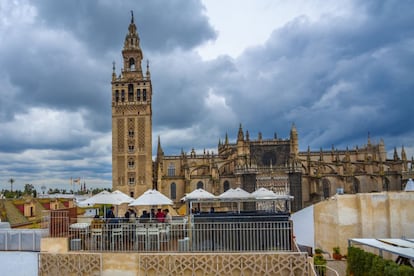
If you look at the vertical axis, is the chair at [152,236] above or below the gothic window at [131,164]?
below

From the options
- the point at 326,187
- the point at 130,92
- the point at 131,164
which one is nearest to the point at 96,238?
the point at 131,164

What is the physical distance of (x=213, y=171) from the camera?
174ft

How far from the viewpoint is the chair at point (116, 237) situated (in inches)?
534

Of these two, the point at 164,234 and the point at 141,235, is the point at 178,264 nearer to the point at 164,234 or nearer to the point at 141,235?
the point at 164,234

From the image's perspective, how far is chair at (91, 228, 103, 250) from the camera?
13.8 m

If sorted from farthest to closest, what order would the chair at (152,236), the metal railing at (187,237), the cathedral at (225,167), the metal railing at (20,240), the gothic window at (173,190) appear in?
the gothic window at (173,190) → the cathedral at (225,167) → the metal railing at (20,240) → the chair at (152,236) → the metal railing at (187,237)

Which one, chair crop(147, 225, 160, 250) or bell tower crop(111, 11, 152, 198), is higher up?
bell tower crop(111, 11, 152, 198)

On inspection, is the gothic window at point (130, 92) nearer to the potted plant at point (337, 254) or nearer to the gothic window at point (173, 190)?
the gothic window at point (173, 190)

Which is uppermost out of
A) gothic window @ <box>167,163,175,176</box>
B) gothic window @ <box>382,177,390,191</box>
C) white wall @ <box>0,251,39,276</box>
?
gothic window @ <box>167,163,175,176</box>

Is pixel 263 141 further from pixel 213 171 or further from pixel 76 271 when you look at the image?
pixel 76 271

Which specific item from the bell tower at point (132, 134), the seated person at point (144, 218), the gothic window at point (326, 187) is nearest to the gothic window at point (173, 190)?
the bell tower at point (132, 134)

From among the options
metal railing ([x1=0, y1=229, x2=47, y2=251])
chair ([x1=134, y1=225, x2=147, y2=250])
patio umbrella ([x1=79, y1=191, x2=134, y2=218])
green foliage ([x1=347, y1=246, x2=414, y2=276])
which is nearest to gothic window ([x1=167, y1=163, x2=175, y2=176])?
patio umbrella ([x1=79, y1=191, x2=134, y2=218])

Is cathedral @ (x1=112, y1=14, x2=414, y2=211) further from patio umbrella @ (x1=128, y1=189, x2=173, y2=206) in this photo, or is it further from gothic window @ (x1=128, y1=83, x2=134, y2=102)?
A: patio umbrella @ (x1=128, y1=189, x2=173, y2=206)

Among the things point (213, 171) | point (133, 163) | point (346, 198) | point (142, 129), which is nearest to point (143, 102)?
point (142, 129)
